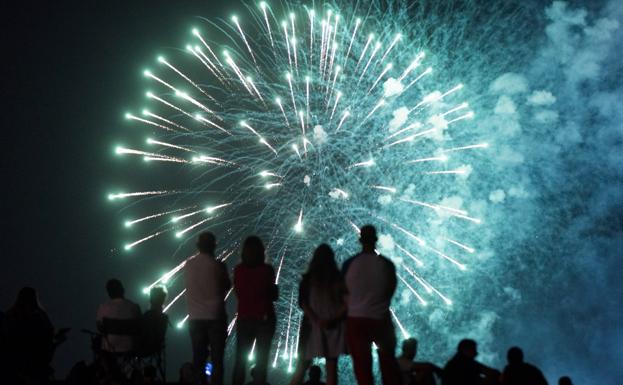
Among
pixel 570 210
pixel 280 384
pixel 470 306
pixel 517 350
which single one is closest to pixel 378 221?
pixel 280 384

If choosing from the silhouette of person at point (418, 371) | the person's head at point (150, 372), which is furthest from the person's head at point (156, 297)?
the silhouette of person at point (418, 371)

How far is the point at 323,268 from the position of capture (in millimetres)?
8492

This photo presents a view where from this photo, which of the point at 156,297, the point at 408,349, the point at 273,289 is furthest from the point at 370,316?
the point at 156,297

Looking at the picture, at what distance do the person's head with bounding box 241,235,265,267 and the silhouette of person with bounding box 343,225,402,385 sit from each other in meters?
1.16

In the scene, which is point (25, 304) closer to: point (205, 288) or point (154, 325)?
point (154, 325)

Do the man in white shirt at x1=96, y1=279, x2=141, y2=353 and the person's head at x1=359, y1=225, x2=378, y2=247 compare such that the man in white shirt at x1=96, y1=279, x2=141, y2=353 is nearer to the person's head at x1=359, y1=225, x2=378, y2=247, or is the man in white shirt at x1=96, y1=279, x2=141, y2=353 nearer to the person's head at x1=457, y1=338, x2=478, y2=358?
the person's head at x1=359, y1=225, x2=378, y2=247

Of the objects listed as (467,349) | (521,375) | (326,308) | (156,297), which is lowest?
(521,375)

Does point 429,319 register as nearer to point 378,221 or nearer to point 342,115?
point 378,221

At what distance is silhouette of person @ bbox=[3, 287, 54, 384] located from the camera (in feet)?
31.6

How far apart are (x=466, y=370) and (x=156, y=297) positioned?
3958mm

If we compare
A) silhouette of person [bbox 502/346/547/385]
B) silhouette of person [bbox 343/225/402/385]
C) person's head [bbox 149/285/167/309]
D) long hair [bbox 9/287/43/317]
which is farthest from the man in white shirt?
silhouette of person [bbox 502/346/547/385]

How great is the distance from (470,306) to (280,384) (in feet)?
48.9

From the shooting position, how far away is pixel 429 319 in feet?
140

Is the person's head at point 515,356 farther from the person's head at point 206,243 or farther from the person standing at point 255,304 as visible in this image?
the person's head at point 206,243
